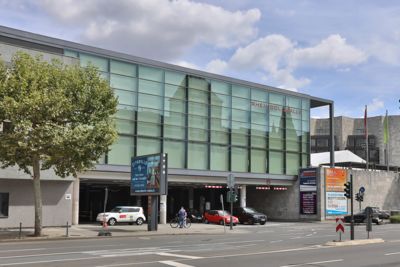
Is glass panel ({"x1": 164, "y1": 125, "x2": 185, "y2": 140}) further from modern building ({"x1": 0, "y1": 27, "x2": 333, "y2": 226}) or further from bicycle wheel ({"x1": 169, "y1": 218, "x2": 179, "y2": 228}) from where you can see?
bicycle wheel ({"x1": 169, "y1": 218, "x2": 179, "y2": 228})

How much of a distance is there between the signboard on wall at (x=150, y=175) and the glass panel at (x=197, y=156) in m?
11.3

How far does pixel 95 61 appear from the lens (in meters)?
40.4

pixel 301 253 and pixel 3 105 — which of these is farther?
pixel 3 105

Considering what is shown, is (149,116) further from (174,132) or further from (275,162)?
(275,162)

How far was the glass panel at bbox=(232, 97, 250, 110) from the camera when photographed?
50.4m

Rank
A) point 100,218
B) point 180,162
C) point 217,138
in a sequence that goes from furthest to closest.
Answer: point 217,138, point 180,162, point 100,218

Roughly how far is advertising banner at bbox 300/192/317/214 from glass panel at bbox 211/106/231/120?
12.3 m

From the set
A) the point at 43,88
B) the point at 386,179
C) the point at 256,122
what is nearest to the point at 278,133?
the point at 256,122

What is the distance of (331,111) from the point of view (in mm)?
59844

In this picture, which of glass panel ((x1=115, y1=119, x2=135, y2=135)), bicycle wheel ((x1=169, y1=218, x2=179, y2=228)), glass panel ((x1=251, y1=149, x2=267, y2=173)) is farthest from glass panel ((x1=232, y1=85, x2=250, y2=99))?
bicycle wheel ((x1=169, y1=218, x2=179, y2=228))

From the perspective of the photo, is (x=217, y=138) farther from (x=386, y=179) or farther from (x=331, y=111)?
(x=386, y=179)

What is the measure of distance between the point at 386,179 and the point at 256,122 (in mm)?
20458

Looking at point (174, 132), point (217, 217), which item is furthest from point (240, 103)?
point (217, 217)

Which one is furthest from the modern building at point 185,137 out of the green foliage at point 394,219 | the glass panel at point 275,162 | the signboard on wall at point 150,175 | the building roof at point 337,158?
the building roof at point 337,158
